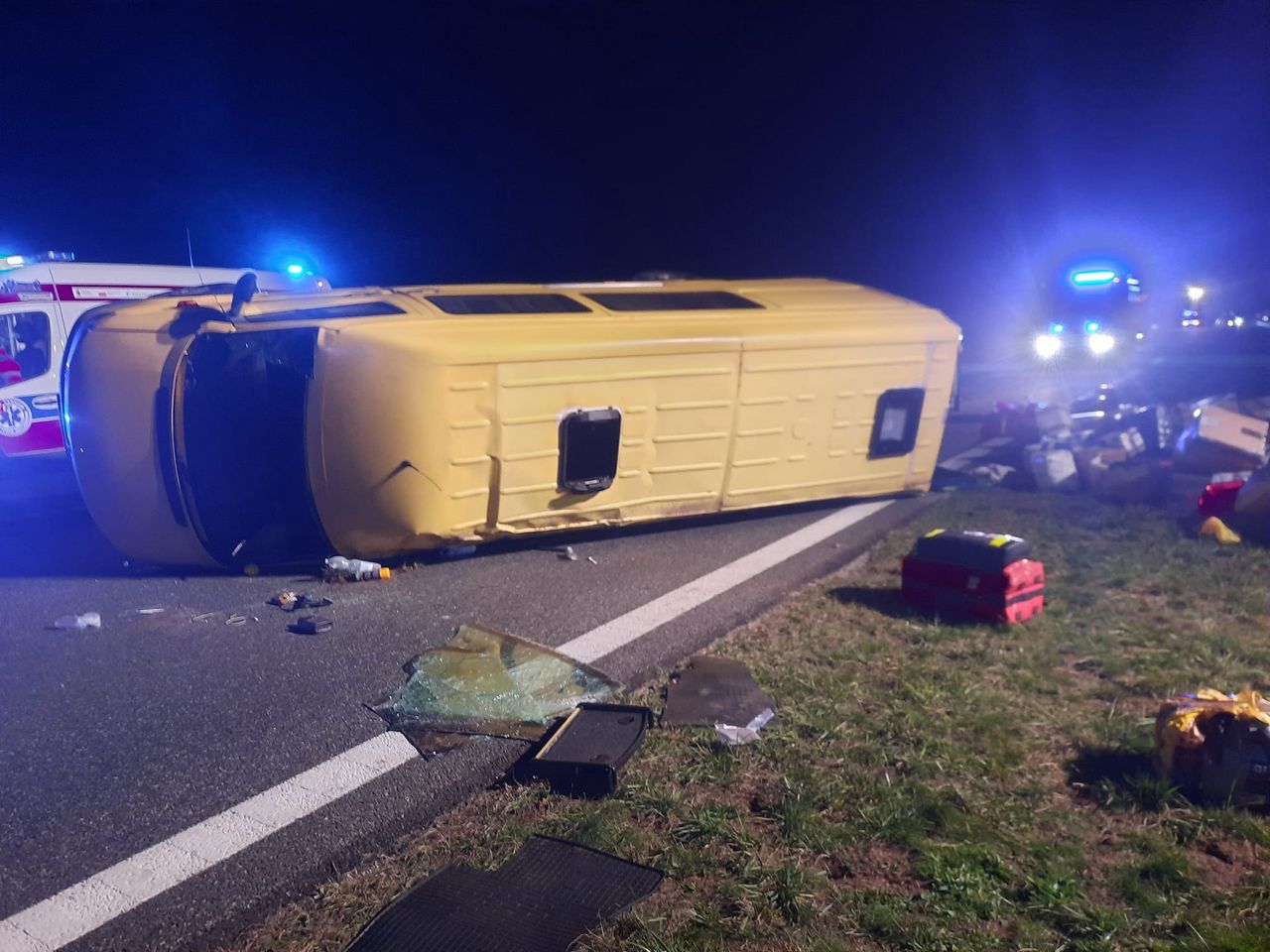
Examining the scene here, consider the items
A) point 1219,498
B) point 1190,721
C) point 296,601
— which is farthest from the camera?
point 1219,498

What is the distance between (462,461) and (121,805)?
9.80ft

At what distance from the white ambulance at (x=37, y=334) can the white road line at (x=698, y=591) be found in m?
5.74

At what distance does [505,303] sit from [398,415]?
1.34 metres

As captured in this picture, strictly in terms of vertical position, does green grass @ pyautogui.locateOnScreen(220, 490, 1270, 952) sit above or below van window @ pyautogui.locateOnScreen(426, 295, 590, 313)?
below

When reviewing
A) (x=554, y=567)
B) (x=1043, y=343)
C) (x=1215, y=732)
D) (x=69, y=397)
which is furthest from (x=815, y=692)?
(x=1043, y=343)

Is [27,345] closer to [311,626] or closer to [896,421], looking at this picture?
[311,626]

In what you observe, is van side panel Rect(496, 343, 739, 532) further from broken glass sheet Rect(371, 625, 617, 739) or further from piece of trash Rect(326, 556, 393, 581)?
broken glass sheet Rect(371, 625, 617, 739)

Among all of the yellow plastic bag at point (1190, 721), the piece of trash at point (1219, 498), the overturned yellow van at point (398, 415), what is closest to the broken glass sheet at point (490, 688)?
the overturned yellow van at point (398, 415)

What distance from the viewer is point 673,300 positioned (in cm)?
715

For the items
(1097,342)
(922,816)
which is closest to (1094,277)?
(1097,342)

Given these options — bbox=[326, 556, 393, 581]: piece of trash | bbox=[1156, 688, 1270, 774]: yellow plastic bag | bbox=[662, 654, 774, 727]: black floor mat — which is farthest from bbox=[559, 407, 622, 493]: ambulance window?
bbox=[1156, 688, 1270, 774]: yellow plastic bag

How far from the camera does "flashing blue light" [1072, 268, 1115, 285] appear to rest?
21844mm

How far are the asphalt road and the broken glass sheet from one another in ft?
0.40

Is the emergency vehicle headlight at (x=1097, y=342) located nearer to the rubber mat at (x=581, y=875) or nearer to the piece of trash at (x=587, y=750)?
the piece of trash at (x=587, y=750)
